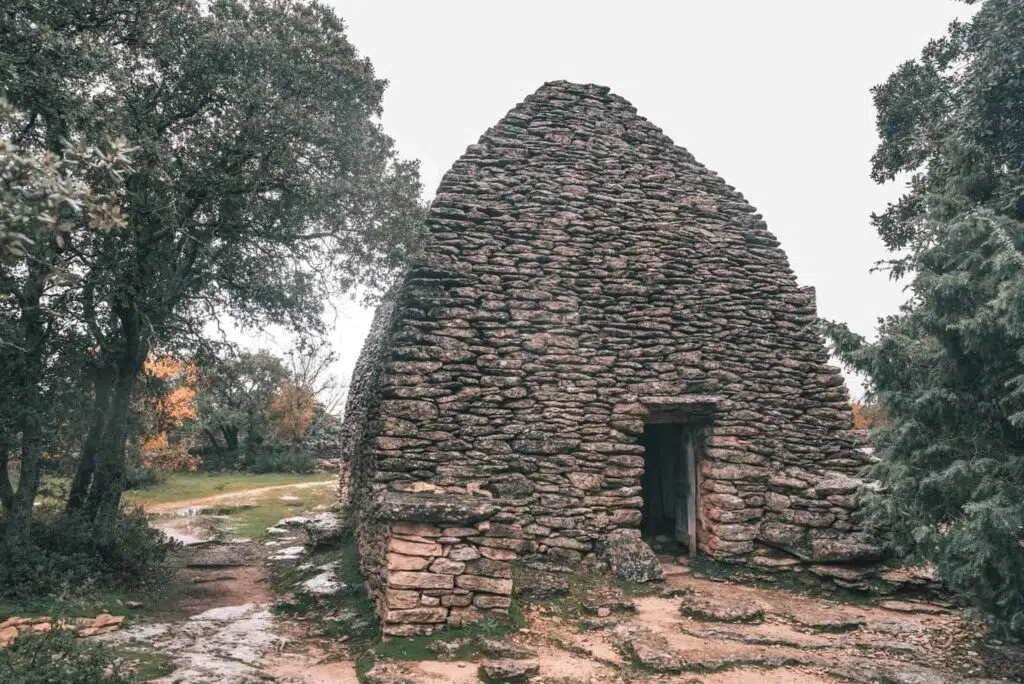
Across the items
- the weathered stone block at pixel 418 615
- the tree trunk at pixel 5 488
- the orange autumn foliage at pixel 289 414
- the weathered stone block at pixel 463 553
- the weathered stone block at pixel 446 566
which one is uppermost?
the orange autumn foliage at pixel 289 414

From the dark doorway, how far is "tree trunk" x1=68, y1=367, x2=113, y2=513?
765 centimetres

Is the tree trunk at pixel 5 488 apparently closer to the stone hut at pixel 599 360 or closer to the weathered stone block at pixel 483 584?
the stone hut at pixel 599 360

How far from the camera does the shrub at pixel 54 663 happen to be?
12.7 ft

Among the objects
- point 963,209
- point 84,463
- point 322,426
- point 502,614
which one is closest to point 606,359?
point 502,614

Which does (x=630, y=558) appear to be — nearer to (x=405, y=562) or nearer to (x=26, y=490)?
(x=405, y=562)

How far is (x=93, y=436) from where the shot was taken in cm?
864

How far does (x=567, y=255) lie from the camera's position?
8.02 m

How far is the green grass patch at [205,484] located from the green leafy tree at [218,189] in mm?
7751

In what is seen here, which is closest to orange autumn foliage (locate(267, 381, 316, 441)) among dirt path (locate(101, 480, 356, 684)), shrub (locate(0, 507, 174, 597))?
dirt path (locate(101, 480, 356, 684))

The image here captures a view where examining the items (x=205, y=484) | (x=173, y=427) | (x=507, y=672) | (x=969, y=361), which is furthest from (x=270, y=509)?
(x=969, y=361)

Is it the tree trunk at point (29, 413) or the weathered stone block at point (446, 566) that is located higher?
the tree trunk at point (29, 413)

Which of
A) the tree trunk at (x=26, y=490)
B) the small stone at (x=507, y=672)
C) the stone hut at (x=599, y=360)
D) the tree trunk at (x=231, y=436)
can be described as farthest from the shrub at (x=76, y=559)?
the tree trunk at (x=231, y=436)

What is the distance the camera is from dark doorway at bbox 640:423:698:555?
27.3 ft

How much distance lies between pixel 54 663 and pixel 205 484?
53.1 ft
